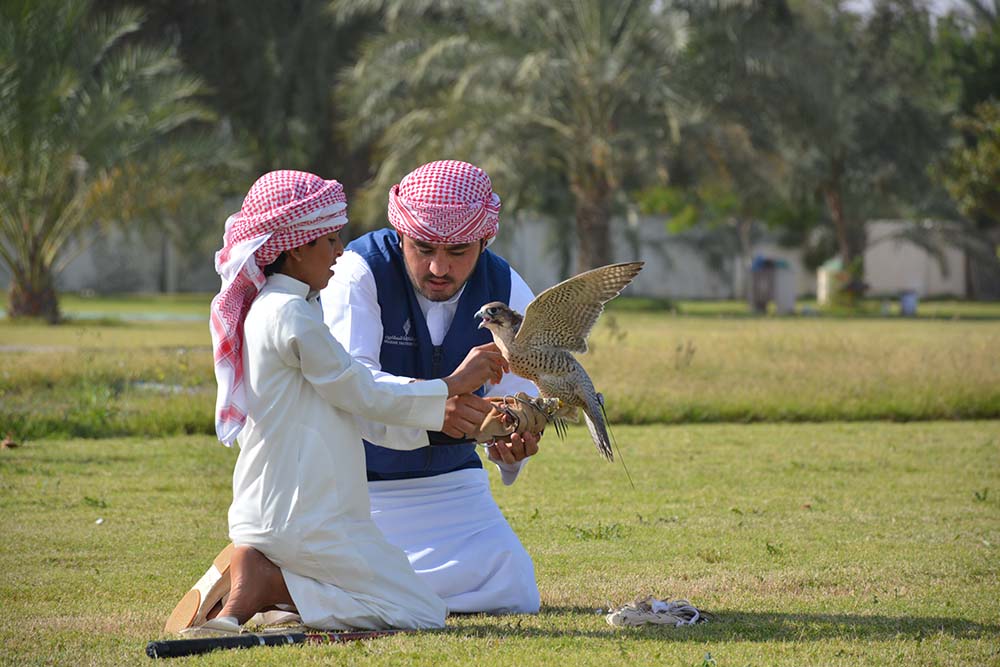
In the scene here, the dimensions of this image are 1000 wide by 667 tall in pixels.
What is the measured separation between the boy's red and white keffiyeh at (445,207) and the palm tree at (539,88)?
18.7m

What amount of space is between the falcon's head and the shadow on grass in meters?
1.05

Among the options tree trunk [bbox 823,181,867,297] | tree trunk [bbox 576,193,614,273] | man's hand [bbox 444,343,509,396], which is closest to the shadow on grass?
man's hand [bbox 444,343,509,396]

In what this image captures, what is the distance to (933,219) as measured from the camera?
1654 inches

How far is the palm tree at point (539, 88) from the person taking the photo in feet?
79.7

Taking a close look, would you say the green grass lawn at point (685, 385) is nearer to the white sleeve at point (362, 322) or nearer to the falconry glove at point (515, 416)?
the white sleeve at point (362, 322)

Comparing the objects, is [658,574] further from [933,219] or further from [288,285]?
[933,219]

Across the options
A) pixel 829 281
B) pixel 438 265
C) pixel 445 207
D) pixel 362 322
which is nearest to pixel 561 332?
pixel 438 265

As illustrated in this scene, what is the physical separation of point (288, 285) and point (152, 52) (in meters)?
18.3

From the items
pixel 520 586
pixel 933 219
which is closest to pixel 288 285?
pixel 520 586

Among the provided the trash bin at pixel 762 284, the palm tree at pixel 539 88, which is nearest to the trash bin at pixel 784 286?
the trash bin at pixel 762 284

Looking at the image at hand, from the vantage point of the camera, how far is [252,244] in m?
4.37

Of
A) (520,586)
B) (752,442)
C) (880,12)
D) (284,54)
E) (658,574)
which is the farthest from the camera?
(880,12)

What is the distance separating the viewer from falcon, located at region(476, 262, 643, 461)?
15.9ft

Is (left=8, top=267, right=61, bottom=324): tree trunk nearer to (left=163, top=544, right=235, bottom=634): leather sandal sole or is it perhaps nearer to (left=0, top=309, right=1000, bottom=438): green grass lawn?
(left=0, top=309, right=1000, bottom=438): green grass lawn
